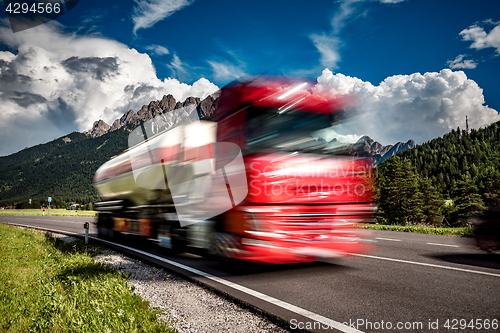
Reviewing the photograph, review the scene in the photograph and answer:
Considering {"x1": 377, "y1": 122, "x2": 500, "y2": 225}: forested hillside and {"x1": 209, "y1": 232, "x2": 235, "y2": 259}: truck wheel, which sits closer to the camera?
{"x1": 209, "y1": 232, "x2": 235, "y2": 259}: truck wheel

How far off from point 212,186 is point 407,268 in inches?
148

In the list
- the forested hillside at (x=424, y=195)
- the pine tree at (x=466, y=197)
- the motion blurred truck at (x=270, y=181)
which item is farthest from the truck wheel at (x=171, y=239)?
the pine tree at (x=466, y=197)

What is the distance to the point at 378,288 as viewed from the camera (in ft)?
14.0

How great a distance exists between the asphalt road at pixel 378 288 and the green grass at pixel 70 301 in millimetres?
1235

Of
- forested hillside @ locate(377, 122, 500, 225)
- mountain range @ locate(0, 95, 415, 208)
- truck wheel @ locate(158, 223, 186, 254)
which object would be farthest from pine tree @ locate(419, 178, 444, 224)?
truck wheel @ locate(158, 223, 186, 254)

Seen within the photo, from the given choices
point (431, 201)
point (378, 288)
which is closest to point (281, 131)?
point (378, 288)

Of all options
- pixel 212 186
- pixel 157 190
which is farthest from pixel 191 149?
pixel 157 190

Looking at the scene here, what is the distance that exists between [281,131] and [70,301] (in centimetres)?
387

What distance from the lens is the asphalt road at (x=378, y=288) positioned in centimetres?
323

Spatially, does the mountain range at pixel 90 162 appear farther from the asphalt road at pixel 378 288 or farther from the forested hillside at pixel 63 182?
the asphalt road at pixel 378 288

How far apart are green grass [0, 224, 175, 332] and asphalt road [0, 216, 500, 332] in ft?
4.05

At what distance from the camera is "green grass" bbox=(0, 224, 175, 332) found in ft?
10.8

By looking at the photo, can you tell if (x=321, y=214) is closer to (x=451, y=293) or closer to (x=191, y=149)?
(x=451, y=293)

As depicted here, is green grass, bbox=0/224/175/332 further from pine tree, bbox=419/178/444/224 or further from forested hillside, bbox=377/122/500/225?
pine tree, bbox=419/178/444/224
